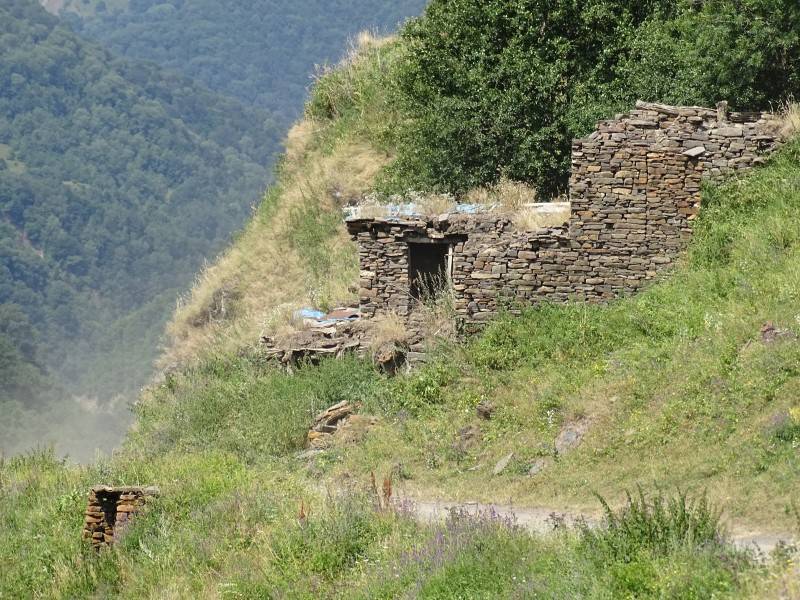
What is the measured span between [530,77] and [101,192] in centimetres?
12969

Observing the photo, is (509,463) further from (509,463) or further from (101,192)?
(101,192)

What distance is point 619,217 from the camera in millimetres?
18484

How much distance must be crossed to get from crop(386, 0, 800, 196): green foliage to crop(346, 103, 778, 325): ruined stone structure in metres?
4.11

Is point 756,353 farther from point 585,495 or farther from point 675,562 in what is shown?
point 675,562

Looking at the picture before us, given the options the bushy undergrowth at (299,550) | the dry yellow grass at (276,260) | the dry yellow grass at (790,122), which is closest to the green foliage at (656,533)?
the bushy undergrowth at (299,550)

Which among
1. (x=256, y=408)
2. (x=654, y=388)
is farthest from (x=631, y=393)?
(x=256, y=408)

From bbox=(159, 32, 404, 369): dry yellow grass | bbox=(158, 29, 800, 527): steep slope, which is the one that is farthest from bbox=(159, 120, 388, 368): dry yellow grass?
bbox=(158, 29, 800, 527): steep slope

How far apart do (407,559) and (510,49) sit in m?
14.8

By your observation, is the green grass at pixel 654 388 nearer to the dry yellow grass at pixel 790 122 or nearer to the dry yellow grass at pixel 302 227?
the dry yellow grass at pixel 790 122

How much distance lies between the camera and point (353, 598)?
1135cm

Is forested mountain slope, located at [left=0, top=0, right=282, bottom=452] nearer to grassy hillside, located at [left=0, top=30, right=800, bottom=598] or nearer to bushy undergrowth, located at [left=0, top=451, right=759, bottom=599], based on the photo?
grassy hillside, located at [left=0, top=30, right=800, bottom=598]

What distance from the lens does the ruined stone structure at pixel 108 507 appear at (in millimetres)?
15062

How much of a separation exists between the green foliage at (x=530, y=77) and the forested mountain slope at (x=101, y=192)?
240ft

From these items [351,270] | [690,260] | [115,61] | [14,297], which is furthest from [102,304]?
[690,260]
